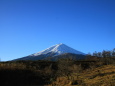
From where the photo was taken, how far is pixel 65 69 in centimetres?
2295

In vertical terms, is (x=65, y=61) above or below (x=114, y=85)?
above

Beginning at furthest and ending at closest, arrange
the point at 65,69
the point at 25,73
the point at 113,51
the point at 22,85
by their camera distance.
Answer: the point at 113,51
the point at 65,69
the point at 25,73
the point at 22,85

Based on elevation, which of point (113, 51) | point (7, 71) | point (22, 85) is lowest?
point (22, 85)

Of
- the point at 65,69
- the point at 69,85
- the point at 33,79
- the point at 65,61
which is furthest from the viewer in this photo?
the point at 65,61

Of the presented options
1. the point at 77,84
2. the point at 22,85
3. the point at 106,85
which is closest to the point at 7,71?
the point at 22,85

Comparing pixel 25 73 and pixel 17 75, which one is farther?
pixel 25 73

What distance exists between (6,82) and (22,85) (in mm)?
1872

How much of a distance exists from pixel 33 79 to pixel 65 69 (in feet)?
19.0

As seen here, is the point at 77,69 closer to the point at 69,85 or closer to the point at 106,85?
the point at 69,85

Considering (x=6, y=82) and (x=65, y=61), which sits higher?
(x=65, y=61)

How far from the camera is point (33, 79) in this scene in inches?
758

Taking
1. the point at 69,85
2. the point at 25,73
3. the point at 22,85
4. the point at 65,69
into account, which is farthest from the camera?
the point at 65,69

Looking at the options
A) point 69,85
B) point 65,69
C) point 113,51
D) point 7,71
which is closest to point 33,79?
point 7,71

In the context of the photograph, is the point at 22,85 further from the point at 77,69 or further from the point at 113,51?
the point at 113,51
